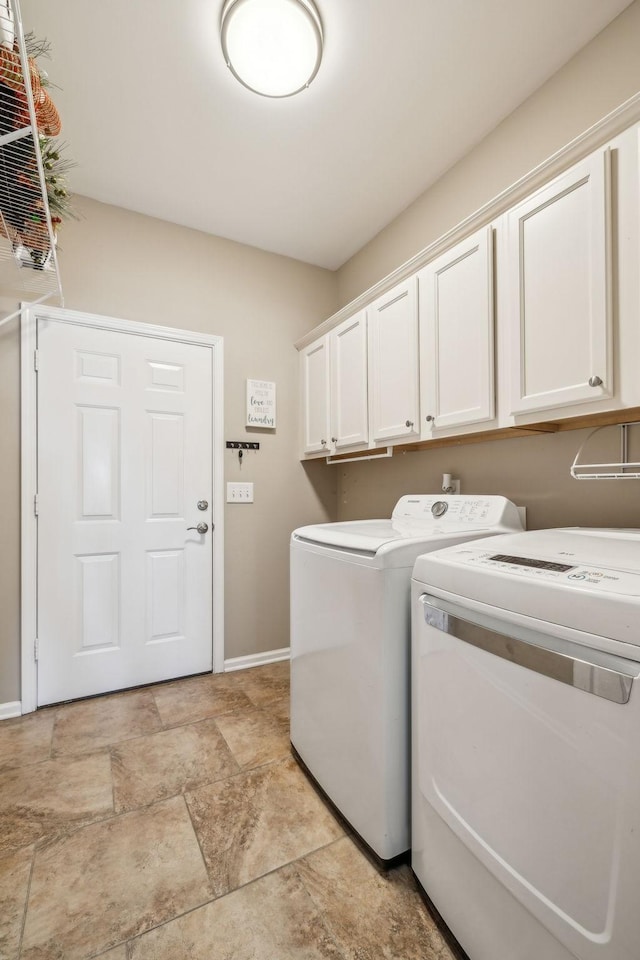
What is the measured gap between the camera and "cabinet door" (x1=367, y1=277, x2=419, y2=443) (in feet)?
6.68

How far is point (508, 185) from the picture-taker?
1952 millimetres

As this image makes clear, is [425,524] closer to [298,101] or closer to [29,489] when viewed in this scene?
[298,101]

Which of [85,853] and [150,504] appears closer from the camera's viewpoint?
[85,853]

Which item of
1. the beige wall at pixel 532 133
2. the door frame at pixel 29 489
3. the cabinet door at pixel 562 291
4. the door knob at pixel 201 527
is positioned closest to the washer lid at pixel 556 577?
the cabinet door at pixel 562 291

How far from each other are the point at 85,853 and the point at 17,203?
2.20 meters

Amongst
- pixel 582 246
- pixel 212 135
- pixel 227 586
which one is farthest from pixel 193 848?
pixel 212 135

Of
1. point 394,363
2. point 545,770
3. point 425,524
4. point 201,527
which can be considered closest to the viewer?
point 545,770

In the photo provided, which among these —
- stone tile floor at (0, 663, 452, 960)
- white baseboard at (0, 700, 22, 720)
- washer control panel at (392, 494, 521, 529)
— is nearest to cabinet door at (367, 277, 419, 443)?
washer control panel at (392, 494, 521, 529)

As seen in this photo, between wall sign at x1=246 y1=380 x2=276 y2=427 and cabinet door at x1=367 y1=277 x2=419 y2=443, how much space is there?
85 cm

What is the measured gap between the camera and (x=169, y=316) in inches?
104

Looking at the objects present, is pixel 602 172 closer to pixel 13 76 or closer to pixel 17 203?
pixel 13 76

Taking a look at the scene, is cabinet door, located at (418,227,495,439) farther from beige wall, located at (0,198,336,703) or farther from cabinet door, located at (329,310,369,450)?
beige wall, located at (0,198,336,703)

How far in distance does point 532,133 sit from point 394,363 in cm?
107

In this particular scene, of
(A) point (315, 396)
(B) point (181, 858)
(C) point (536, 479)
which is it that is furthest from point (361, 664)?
(A) point (315, 396)
